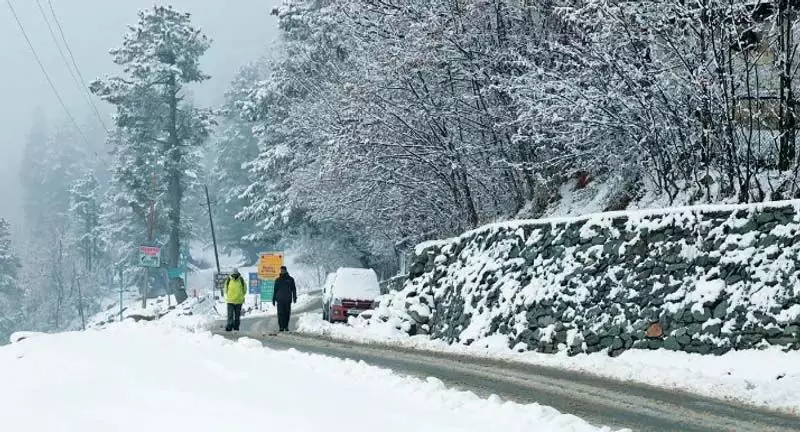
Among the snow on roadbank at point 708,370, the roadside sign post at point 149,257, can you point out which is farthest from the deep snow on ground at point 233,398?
the roadside sign post at point 149,257

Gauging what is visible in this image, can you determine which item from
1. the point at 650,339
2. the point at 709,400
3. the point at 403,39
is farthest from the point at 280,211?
the point at 709,400

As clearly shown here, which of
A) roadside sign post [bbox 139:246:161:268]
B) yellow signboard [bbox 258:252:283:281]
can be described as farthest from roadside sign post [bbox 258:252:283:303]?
roadside sign post [bbox 139:246:161:268]

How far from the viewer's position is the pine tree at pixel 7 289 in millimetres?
81938

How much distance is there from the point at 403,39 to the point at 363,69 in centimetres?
302

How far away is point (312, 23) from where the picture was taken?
4422 centimetres

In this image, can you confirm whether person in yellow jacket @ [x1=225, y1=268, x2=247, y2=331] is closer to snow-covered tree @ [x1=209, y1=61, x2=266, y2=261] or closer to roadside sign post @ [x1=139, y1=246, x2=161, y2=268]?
roadside sign post @ [x1=139, y1=246, x2=161, y2=268]

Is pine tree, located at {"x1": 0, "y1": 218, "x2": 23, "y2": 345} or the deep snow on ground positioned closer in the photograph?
the deep snow on ground

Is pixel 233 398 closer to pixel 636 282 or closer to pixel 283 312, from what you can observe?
pixel 636 282

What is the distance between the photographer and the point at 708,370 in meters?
13.2

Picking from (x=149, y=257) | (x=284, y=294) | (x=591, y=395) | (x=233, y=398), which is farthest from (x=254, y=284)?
(x=233, y=398)

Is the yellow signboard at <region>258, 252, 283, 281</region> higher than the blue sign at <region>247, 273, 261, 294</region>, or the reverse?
the yellow signboard at <region>258, 252, 283, 281</region>

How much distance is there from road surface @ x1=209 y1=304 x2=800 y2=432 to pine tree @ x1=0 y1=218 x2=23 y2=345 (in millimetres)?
72678

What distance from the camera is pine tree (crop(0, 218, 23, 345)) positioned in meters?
81.9

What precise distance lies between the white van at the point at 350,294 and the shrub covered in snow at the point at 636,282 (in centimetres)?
872
